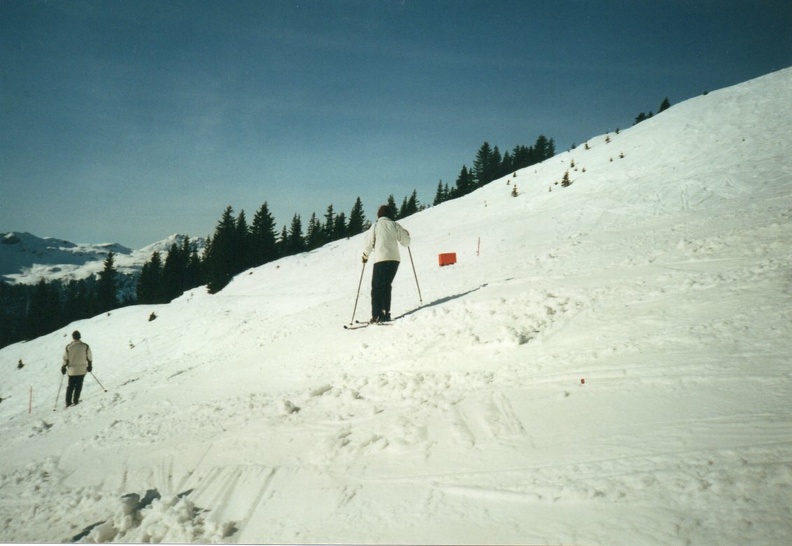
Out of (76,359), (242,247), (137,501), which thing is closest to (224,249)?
(242,247)

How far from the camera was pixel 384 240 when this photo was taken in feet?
27.2

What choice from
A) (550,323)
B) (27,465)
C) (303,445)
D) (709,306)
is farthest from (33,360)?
(709,306)

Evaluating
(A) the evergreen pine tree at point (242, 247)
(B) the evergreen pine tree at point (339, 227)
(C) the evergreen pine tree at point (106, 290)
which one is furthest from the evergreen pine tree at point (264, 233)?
(C) the evergreen pine tree at point (106, 290)

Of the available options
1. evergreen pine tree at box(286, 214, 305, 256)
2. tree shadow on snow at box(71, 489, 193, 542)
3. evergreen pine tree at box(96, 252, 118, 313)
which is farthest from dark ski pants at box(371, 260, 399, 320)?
evergreen pine tree at box(96, 252, 118, 313)

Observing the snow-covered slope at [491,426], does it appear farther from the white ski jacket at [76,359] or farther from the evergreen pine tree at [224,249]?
the evergreen pine tree at [224,249]

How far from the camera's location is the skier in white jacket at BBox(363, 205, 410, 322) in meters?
8.23

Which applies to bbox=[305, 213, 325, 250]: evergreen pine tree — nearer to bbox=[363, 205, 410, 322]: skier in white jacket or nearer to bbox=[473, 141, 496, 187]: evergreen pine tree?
bbox=[473, 141, 496, 187]: evergreen pine tree

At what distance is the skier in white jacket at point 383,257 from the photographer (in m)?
8.23

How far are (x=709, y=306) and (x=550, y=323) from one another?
6.69ft

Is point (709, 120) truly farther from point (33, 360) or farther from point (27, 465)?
point (33, 360)

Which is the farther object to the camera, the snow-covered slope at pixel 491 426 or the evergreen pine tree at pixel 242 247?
the evergreen pine tree at pixel 242 247

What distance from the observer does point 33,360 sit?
74.4ft

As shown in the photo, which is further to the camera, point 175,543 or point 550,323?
point 550,323

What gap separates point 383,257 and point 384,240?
40cm
